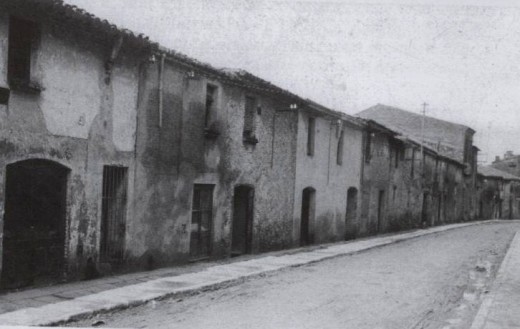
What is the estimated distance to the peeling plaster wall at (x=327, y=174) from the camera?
19844mm

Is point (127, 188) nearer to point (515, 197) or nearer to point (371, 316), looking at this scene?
point (371, 316)

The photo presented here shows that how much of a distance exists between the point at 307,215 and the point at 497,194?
49447mm

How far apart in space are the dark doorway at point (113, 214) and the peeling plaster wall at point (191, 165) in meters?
0.26

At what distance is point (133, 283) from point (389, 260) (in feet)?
28.3

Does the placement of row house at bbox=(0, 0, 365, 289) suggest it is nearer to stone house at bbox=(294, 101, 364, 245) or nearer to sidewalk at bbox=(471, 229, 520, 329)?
stone house at bbox=(294, 101, 364, 245)

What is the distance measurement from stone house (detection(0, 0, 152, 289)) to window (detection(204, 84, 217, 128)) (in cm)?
300

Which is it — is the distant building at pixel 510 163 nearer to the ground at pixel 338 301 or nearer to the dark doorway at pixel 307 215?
the dark doorway at pixel 307 215

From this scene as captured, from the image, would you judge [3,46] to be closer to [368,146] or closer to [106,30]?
[106,30]

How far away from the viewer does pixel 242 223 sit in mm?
16516

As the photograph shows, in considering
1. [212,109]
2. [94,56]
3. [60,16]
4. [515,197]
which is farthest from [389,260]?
[515,197]

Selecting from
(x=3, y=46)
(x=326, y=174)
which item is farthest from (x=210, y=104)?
(x=326, y=174)

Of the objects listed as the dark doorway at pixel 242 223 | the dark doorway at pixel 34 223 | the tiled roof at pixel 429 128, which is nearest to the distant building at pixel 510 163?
the tiled roof at pixel 429 128

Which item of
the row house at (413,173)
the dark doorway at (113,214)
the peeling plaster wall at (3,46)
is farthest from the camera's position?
the row house at (413,173)

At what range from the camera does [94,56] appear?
1061cm
